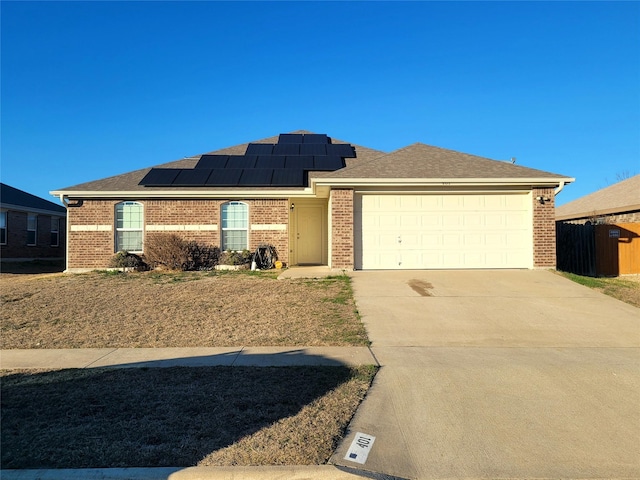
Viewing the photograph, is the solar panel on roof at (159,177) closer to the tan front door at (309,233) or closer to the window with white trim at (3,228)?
the tan front door at (309,233)

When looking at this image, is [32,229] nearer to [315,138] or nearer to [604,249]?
[315,138]

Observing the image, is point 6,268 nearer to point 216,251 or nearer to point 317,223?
point 216,251

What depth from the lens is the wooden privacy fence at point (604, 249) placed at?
48.7 feet

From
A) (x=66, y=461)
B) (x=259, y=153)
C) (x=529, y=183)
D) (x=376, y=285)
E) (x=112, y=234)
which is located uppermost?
(x=259, y=153)

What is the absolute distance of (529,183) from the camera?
13.2 metres

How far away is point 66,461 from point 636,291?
12.7 m

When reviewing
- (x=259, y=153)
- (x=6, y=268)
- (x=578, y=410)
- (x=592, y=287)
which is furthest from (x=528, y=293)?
(x=6, y=268)

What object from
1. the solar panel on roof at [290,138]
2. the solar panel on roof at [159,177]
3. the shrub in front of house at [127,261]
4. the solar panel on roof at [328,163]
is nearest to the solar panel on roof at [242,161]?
the solar panel on roof at [159,177]

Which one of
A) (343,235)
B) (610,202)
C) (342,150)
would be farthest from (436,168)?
(610,202)

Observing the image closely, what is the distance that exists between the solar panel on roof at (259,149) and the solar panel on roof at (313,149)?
1539 mm

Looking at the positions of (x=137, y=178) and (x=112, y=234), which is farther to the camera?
(x=137, y=178)

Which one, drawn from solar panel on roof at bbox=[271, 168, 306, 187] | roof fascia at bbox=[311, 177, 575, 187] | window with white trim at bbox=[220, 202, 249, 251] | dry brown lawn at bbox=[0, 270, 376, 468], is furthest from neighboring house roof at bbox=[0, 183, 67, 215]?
roof fascia at bbox=[311, 177, 575, 187]

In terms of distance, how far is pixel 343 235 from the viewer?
13.1 meters

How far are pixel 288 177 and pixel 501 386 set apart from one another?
12.9 meters
